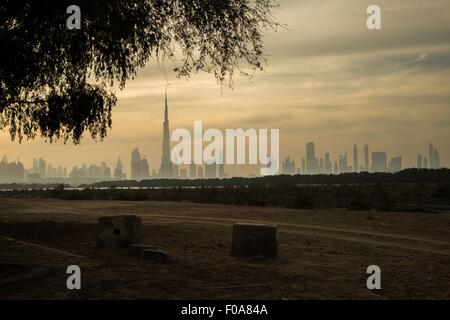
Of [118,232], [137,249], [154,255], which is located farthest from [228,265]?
[118,232]

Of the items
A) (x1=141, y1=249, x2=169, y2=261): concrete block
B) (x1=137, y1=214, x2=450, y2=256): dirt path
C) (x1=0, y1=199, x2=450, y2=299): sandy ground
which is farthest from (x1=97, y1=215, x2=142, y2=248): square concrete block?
(x1=137, y1=214, x2=450, y2=256): dirt path

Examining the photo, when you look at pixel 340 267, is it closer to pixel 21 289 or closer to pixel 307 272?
pixel 307 272

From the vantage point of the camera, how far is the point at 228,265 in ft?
40.2

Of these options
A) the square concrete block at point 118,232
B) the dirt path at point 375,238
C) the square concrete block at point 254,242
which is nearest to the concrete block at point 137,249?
the square concrete block at point 118,232

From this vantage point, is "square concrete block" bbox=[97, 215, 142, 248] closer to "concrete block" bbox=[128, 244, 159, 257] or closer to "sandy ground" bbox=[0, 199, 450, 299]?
"sandy ground" bbox=[0, 199, 450, 299]

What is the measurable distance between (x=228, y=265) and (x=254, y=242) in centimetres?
138

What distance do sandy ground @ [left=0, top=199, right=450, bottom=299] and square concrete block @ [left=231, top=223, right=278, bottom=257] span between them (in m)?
0.38

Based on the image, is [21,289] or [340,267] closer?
[21,289]

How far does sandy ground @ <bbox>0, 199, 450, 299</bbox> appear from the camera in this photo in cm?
944

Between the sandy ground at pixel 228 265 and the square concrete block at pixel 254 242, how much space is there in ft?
1.23

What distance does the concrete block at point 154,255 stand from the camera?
12.6 meters

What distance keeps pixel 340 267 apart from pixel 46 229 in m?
11.1

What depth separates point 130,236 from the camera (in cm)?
1497
